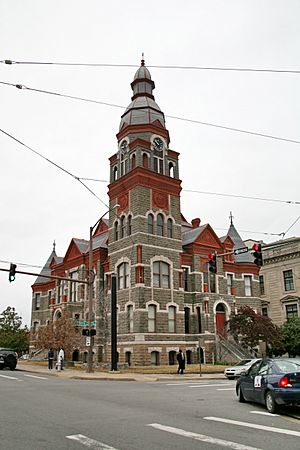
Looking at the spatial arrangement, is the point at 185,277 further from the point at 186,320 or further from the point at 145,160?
the point at 145,160

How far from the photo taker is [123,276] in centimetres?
3731

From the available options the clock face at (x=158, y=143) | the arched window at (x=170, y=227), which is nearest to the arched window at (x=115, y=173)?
the clock face at (x=158, y=143)

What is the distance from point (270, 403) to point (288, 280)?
41317 millimetres

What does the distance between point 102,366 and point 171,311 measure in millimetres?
6670

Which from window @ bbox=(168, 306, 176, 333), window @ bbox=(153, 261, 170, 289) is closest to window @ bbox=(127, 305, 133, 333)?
window @ bbox=(153, 261, 170, 289)

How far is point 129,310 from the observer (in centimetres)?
3581

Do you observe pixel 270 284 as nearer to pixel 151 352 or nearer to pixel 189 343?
pixel 189 343

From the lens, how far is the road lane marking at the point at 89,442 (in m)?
7.25

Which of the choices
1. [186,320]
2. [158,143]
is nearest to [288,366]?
[186,320]

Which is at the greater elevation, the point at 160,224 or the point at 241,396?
the point at 160,224

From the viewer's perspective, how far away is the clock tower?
115ft

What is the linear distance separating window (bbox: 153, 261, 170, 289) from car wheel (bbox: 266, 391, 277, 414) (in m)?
24.9

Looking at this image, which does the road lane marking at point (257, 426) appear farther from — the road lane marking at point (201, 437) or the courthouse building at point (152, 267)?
the courthouse building at point (152, 267)

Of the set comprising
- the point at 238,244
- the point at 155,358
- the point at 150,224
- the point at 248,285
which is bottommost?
the point at 155,358
